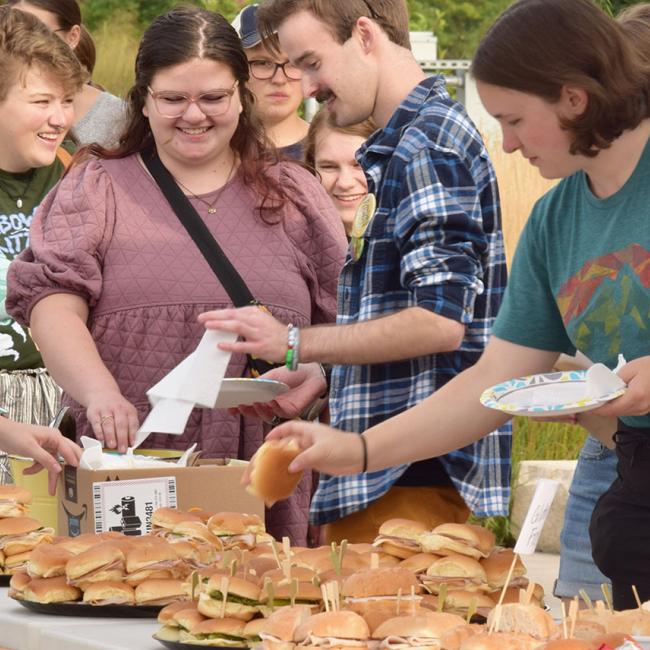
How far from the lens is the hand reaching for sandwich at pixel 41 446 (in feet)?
10.9

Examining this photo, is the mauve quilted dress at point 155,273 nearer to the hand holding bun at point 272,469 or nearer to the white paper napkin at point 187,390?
the white paper napkin at point 187,390

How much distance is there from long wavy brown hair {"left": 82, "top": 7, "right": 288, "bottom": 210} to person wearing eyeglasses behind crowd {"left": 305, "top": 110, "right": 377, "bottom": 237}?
72 centimetres

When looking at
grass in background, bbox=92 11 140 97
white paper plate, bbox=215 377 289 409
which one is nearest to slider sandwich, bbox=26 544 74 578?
white paper plate, bbox=215 377 289 409

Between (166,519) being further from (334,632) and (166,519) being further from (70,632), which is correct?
(334,632)

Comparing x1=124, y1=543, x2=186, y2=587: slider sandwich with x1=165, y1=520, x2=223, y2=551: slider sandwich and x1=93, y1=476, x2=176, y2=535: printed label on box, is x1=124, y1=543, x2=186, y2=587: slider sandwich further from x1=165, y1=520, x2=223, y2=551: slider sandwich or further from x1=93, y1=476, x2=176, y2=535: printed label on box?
x1=93, y1=476, x2=176, y2=535: printed label on box

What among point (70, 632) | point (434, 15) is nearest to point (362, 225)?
point (70, 632)

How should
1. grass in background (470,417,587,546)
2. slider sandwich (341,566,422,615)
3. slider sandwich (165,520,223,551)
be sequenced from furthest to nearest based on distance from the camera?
1. grass in background (470,417,587,546)
2. slider sandwich (165,520,223,551)
3. slider sandwich (341,566,422,615)

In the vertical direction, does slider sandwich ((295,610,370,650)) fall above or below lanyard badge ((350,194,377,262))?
below

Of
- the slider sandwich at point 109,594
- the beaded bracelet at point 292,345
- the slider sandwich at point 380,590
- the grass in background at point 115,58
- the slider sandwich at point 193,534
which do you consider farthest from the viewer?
the grass in background at point 115,58

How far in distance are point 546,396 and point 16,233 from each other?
7.87 ft

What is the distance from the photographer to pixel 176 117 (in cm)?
376

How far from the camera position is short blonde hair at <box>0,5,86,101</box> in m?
4.22

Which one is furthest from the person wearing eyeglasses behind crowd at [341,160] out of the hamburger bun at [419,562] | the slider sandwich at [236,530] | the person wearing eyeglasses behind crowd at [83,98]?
the hamburger bun at [419,562]

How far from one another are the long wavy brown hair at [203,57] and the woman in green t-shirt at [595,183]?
1.33 metres
